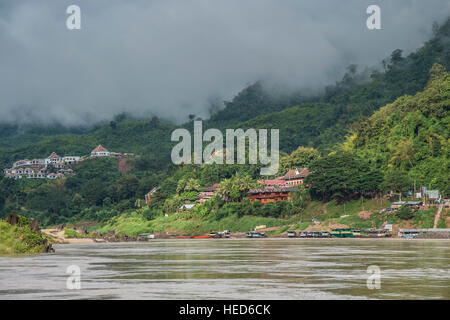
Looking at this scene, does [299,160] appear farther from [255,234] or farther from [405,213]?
[405,213]

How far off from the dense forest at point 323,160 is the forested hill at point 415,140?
16cm

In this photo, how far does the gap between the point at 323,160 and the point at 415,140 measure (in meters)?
13.7

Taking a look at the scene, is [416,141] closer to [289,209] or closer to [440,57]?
[289,209]

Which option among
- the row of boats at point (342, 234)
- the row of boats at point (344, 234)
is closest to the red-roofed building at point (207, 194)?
the row of boats at point (342, 234)

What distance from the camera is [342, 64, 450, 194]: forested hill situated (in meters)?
88.5

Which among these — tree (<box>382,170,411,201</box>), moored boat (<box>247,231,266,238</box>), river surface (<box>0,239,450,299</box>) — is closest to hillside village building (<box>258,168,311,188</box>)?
moored boat (<box>247,231,266,238</box>)

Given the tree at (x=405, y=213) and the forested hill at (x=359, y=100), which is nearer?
the tree at (x=405, y=213)

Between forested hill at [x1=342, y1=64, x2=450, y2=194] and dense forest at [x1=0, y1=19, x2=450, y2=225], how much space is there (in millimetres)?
157

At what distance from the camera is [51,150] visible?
196875 millimetres

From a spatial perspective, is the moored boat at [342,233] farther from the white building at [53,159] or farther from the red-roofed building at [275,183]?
the white building at [53,159]

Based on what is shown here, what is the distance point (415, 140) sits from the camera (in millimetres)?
95938

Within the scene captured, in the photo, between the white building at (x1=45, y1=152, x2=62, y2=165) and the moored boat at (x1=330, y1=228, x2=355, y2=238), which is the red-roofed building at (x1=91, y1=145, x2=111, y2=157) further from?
the moored boat at (x1=330, y1=228, x2=355, y2=238)

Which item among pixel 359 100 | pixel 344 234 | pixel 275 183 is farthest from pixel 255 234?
pixel 359 100

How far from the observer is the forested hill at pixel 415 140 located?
88.5 metres
